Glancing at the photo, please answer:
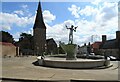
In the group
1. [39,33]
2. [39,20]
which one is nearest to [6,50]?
[39,33]

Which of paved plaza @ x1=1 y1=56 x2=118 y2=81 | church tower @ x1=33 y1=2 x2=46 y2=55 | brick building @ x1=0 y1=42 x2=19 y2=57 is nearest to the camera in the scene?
paved plaza @ x1=1 y1=56 x2=118 y2=81

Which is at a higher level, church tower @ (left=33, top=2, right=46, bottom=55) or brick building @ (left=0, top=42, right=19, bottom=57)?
church tower @ (left=33, top=2, right=46, bottom=55)

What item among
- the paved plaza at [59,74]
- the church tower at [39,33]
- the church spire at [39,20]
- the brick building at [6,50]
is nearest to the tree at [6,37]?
the church tower at [39,33]

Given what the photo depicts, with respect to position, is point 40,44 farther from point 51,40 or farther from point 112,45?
point 112,45

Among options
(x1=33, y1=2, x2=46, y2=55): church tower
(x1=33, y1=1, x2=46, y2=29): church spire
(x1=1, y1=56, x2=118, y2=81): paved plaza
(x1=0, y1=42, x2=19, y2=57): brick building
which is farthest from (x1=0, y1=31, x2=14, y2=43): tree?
(x1=1, y1=56, x2=118, y2=81): paved plaza

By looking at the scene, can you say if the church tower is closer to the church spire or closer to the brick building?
the church spire

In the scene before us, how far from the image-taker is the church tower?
124188 millimetres

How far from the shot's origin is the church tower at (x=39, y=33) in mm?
124188

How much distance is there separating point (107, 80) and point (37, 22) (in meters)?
113

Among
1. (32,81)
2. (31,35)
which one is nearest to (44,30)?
(31,35)

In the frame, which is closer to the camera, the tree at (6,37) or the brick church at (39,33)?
the tree at (6,37)

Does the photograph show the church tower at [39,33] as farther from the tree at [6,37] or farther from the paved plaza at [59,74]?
the paved plaza at [59,74]

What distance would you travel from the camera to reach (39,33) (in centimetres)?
12638

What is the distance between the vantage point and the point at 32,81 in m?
14.9
